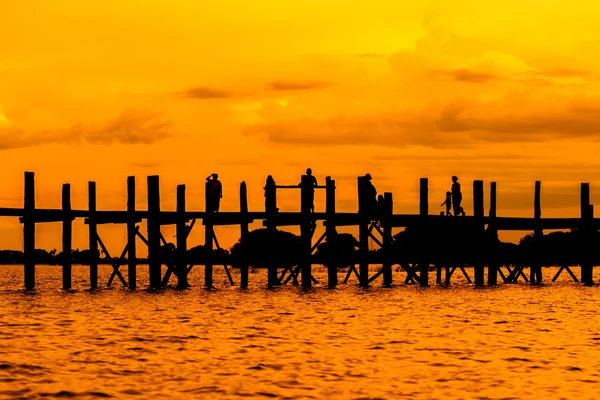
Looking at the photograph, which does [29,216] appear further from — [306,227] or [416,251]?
[416,251]

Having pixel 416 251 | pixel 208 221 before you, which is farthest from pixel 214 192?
pixel 416 251

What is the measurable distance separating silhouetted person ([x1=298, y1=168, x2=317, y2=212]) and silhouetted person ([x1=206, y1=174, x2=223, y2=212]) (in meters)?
2.73

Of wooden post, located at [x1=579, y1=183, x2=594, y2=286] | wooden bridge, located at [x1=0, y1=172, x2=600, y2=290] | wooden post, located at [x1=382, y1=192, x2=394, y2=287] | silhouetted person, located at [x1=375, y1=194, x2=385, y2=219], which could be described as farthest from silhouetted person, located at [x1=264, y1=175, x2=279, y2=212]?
wooden post, located at [x1=579, y1=183, x2=594, y2=286]

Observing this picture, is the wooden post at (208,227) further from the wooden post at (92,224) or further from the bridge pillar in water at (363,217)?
the bridge pillar in water at (363,217)

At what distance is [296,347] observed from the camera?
2209cm

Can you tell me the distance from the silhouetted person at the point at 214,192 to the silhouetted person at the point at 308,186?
2.73 meters

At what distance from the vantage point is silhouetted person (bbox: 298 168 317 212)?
3703cm

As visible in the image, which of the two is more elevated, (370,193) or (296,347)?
(370,193)

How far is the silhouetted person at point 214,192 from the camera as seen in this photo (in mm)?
36312

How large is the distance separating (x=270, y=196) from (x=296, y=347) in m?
15.2

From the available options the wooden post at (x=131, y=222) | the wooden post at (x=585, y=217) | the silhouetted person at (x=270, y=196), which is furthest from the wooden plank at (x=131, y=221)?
the wooden post at (x=585, y=217)

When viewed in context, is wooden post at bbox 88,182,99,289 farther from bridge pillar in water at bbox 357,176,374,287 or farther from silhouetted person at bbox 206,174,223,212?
bridge pillar in water at bbox 357,176,374,287

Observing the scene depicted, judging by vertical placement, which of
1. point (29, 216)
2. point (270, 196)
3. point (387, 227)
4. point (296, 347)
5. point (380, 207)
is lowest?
point (296, 347)

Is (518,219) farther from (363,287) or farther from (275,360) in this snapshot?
(275,360)
